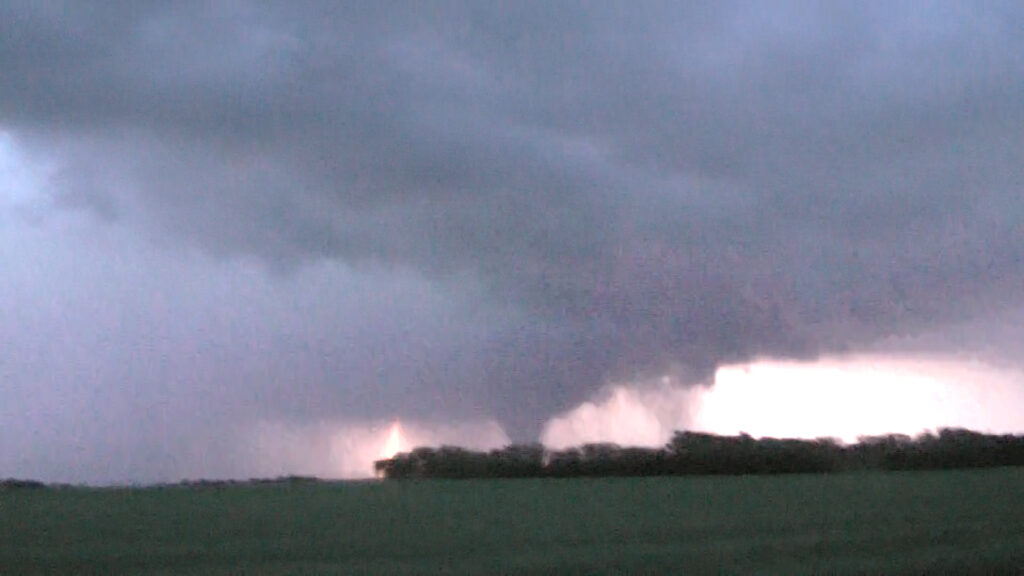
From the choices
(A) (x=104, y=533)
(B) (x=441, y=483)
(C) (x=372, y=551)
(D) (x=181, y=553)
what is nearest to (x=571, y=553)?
(C) (x=372, y=551)

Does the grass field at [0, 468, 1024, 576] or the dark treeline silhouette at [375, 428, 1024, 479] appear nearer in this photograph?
the grass field at [0, 468, 1024, 576]

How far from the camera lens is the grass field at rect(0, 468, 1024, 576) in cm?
1844

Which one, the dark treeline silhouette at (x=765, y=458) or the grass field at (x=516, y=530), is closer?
the grass field at (x=516, y=530)

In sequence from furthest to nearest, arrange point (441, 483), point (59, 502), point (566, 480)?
point (566, 480)
point (441, 483)
point (59, 502)

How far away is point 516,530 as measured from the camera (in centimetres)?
2233

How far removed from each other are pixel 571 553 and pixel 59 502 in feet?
44.1

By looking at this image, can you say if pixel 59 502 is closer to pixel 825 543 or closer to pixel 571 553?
pixel 571 553

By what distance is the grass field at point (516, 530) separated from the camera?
1844cm

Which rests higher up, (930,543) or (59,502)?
(59,502)

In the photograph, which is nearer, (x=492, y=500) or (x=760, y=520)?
(x=760, y=520)

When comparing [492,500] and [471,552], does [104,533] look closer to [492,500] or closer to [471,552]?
[471,552]

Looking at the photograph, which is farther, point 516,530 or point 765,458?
point 765,458

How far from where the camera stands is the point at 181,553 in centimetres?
1902

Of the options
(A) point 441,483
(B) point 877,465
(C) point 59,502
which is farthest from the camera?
(B) point 877,465
